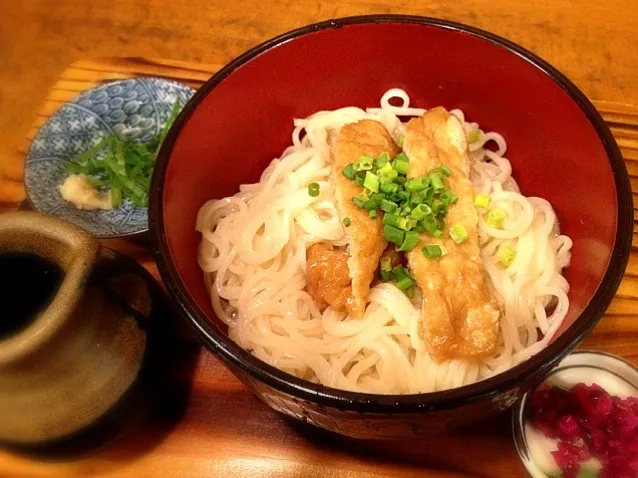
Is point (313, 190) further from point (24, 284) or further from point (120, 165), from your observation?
point (120, 165)

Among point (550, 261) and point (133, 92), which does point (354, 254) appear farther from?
point (133, 92)

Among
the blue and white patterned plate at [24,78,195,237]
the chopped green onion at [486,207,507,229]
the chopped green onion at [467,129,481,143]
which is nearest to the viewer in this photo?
the chopped green onion at [486,207,507,229]

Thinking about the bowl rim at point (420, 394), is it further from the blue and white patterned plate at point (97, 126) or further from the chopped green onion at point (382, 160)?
the blue and white patterned plate at point (97, 126)

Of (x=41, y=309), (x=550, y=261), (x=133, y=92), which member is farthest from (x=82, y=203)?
(x=550, y=261)

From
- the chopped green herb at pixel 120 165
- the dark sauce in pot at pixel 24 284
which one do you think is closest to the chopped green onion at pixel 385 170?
the dark sauce in pot at pixel 24 284

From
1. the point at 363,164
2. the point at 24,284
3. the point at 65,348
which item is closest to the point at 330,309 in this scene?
the point at 363,164

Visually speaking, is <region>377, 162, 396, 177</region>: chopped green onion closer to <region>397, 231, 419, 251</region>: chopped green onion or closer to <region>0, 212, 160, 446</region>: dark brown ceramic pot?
<region>397, 231, 419, 251</region>: chopped green onion

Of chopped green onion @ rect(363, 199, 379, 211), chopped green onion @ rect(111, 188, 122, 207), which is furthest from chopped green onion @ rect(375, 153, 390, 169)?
chopped green onion @ rect(111, 188, 122, 207)
